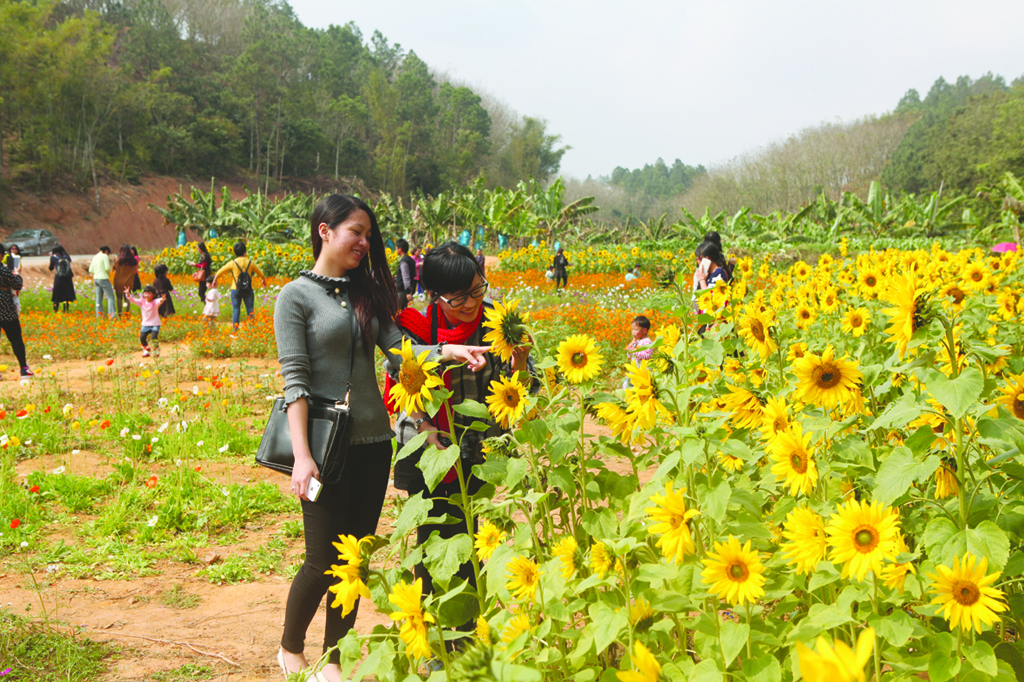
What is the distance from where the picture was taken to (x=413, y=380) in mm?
1498

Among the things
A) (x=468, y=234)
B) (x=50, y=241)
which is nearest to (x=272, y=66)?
(x=50, y=241)

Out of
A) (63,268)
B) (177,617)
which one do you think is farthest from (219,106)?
(177,617)

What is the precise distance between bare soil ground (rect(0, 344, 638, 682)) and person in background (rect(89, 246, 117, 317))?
8.86 m

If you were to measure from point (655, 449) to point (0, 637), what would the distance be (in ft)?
7.97

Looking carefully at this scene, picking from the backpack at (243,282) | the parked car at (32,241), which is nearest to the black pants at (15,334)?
the backpack at (243,282)

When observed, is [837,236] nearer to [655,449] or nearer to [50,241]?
[655,449]

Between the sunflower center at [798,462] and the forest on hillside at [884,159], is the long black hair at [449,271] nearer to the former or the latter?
the sunflower center at [798,462]

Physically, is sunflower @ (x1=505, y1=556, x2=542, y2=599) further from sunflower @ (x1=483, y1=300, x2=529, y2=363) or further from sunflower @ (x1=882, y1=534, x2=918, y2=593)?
sunflower @ (x1=882, y1=534, x2=918, y2=593)

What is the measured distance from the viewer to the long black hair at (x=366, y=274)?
7.11ft

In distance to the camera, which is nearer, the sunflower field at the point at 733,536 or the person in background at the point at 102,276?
the sunflower field at the point at 733,536

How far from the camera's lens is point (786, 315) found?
2680 millimetres

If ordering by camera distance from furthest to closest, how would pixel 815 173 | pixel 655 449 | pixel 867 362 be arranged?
pixel 815 173 → pixel 867 362 → pixel 655 449

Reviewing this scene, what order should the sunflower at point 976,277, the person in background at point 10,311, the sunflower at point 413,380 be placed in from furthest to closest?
the person in background at point 10,311
the sunflower at point 976,277
the sunflower at point 413,380

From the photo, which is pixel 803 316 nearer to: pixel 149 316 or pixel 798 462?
pixel 798 462
